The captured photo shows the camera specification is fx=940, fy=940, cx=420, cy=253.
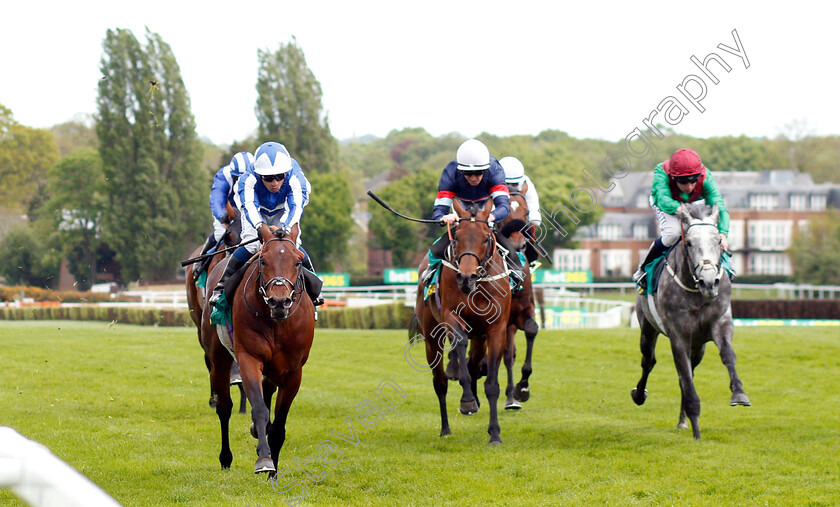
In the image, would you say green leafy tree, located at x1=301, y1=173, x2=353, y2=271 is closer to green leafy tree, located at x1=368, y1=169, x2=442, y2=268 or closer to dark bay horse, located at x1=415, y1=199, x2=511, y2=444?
green leafy tree, located at x1=368, y1=169, x2=442, y2=268

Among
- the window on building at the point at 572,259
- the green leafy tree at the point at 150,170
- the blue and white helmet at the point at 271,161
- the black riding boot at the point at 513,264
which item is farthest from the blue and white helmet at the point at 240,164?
the window on building at the point at 572,259

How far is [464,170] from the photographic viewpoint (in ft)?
32.3

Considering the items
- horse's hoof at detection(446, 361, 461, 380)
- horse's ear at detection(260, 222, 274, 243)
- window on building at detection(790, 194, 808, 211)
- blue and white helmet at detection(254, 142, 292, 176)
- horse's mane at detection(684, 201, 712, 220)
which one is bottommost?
horse's hoof at detection(446, 361, 461, 380)

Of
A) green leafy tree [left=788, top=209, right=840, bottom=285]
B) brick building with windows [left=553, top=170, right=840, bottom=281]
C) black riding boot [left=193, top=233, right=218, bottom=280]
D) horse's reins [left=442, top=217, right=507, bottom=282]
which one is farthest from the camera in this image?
brick building with windows [left=553, top=170, right=840, bottom=281]

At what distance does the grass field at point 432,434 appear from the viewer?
23.6ft

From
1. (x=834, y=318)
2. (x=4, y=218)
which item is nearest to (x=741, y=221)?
(x=834, y=318)

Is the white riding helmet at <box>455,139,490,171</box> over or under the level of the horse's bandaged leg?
over

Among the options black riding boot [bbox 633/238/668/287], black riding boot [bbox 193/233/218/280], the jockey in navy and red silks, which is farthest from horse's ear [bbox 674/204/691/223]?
black riding boot [bbox 193/233/218/280]

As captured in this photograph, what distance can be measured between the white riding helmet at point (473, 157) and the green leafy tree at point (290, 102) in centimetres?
4598

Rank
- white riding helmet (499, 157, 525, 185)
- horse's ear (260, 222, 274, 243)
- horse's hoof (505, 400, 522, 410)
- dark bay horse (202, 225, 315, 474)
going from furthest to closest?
white riding helmet (499, 157, 525, 185) < horse's hoof (505, 400, 522, 410) < horse's ear (260, 222, 274, 243) < dark bay horse (202, 225, 315, 474)

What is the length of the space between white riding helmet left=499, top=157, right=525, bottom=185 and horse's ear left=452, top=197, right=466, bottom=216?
2407 millimetres

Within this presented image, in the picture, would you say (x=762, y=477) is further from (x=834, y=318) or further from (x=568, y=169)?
(x=568, y=169)

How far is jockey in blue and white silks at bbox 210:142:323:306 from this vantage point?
7899mm

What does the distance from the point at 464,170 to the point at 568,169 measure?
7294 centimetres
